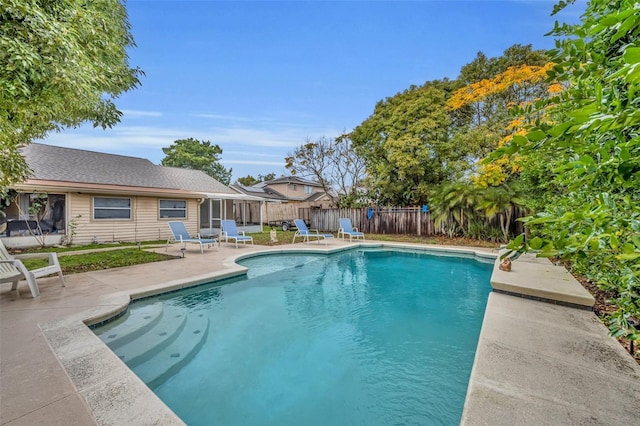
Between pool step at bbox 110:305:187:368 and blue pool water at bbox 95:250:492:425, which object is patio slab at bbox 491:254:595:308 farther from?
pool step at bbox 110:305:187:368

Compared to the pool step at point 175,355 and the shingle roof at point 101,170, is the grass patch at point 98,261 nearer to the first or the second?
the pool step at point 175,355

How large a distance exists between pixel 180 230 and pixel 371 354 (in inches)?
336

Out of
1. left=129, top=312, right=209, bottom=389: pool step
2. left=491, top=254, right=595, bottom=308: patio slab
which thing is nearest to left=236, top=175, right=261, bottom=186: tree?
left=129, top=312, right=209, bottom=389: pool step

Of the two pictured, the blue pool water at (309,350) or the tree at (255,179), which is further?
the tree at (255,179)

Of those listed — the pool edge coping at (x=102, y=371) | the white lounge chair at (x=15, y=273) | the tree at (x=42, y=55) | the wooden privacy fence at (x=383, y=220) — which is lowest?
the pool edge coping at (x=102, y=371)

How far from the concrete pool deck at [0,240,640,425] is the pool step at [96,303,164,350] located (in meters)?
0.22

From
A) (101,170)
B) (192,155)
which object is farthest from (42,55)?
(192,155)

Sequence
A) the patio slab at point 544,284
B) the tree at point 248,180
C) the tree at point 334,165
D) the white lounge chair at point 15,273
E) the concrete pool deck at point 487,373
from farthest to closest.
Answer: the tree at point 248,180, the tree at point 334,165, the white lounge chair at point 15,273, the patio slab at point 544,284, the concrete pool deck at point 487,373

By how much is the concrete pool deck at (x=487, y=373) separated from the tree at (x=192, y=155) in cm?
3448

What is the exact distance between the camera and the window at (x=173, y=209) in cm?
1425

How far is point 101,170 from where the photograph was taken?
43.7 feet

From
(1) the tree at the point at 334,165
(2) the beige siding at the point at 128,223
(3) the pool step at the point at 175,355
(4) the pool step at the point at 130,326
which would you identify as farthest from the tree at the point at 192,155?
(3) the pool step at the point at 175,355

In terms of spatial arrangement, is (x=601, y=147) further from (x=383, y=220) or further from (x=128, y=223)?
(x=383, y=220)

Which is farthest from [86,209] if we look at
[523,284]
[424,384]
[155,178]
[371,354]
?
[523,284]
